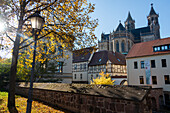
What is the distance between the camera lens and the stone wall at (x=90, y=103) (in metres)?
4.29

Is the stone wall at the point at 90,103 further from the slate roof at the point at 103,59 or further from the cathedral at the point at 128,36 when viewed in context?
the cathedral at the point at 128,36

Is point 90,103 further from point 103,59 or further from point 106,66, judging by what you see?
point 103,59

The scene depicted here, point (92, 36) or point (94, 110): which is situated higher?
point (92, 36)

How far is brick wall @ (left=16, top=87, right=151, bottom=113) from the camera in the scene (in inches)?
169

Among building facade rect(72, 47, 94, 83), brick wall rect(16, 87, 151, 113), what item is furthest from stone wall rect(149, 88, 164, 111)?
building facade rect(72, 47, 94, 83)

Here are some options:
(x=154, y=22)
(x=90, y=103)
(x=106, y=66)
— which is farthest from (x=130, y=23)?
(x=90, y=103)

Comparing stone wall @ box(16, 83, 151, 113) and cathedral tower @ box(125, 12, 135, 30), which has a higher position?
cathedral tower @ box(125, 12, 135, 30)

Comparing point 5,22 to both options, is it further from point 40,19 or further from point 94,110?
point 94,110

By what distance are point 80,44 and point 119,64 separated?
1106 inches

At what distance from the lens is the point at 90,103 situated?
18.2 ft

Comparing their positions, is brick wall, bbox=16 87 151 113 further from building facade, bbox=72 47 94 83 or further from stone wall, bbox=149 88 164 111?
building facade, bbox=72 47 94 83

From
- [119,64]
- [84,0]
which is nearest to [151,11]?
[119,64]

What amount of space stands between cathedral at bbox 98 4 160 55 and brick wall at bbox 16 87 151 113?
60.5m

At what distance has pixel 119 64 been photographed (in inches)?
1378
